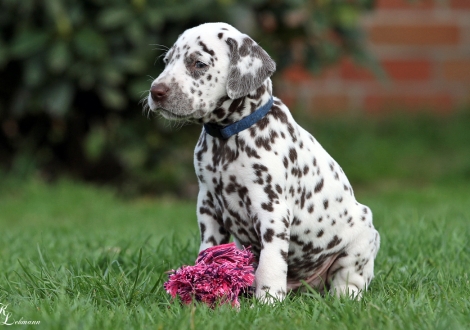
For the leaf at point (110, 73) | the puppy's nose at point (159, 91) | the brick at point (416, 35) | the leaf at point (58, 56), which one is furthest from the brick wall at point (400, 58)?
the puppy's nose at point (159, 91)

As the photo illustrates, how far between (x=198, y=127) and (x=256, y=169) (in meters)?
4.85

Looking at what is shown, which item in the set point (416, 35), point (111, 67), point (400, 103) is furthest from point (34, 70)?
point (416, 35)

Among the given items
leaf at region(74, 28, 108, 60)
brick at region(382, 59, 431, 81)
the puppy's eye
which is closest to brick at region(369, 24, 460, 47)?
brick at region(382, 59, 431, 81)

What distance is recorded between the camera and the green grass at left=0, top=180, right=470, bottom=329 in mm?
3277

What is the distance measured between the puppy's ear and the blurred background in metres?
2.05

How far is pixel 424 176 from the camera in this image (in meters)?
9.53

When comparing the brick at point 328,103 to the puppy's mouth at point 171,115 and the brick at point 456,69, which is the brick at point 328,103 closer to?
the brick at point 456,69

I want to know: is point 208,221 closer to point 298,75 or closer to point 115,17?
point 115,17

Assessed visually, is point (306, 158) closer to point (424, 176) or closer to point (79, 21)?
point (79, 21)

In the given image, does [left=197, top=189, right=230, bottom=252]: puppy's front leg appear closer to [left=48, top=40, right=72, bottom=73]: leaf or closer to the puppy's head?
the puppy's head

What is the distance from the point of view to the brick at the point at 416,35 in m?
10.6

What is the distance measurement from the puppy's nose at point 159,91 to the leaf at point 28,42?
407 cm

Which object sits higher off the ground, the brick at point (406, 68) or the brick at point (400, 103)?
the brick at point (406, 68)

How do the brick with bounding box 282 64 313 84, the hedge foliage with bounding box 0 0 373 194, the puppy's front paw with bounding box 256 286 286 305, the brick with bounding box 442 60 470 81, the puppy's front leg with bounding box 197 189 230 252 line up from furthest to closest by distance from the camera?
the brick with bounding box 442 60 470 81 < the brick with bounding box 282 64 313 84 < the hedge foliage with bounding box 0 0 373 194 < the puppy's front leg with bounding box 197 189 230 252 < the puppy's front paw with bounding box 256 286 286 305
